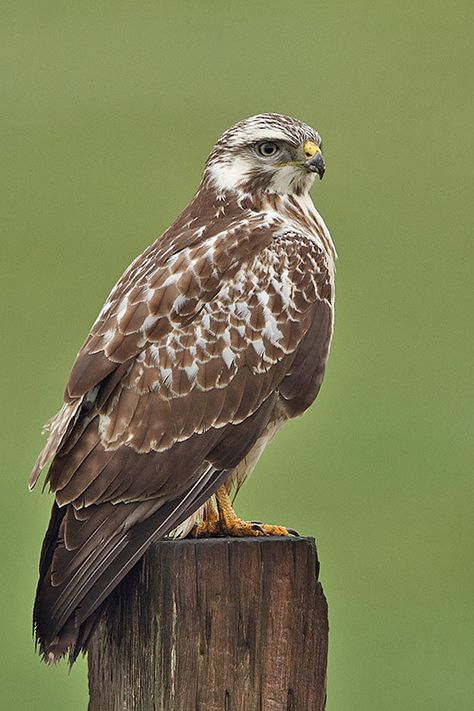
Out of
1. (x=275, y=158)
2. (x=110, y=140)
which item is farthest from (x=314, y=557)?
(x=110, y=140)

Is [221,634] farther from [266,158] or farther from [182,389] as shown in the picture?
[266,158]

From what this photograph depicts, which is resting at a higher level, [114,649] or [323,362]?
[323,362]

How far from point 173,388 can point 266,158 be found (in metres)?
1.35

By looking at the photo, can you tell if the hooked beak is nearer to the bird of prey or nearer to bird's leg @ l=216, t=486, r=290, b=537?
the bird of prey

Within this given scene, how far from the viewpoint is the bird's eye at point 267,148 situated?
26.5ft

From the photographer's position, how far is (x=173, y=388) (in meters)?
7.27

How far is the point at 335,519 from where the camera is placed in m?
18.4

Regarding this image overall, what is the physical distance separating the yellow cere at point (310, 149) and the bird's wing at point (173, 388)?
450 mm

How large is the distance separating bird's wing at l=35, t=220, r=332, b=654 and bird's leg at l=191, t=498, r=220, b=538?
382 mm

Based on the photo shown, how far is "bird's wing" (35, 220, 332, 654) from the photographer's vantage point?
6.75 m

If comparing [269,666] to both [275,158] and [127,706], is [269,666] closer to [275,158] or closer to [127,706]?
[127,706]

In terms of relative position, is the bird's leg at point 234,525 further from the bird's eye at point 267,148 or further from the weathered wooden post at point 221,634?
the bird's eye at point 267,148

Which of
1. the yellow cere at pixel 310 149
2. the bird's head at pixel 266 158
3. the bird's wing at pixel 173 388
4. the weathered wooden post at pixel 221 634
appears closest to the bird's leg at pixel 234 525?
the bird's wing at pixel 173 388

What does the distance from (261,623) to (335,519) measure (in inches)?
487
